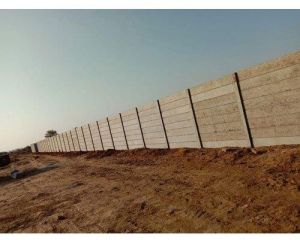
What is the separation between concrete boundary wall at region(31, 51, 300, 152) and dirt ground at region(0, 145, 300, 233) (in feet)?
1.55

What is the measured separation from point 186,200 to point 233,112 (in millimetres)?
4174

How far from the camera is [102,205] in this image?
6500mm

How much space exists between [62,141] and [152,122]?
28.3 m

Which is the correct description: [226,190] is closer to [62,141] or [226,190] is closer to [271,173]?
[271,173]

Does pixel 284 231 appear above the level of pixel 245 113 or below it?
below

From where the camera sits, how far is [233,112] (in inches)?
356

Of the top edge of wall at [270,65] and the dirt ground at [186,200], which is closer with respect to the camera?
the dirt ground at [186,200]

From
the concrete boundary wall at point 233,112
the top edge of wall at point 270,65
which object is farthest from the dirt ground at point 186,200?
the top edge of wall at point 270,65

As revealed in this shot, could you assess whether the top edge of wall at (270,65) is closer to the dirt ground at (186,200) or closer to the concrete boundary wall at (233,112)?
the concrete boundary wall at (233,112)

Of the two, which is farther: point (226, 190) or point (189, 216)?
point (226, 190)

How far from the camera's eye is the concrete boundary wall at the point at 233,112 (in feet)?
23.8

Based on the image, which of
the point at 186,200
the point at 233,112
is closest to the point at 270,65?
the point at 233,112

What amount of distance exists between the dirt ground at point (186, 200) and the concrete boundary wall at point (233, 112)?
0.47 meters

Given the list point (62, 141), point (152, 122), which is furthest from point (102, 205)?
point (62, 141)
